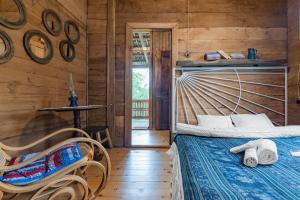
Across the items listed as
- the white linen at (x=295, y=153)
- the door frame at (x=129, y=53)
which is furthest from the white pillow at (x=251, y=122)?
the door frame at (x=129, y=53)

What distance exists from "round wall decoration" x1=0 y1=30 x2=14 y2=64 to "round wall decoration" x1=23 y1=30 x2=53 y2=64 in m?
0.21

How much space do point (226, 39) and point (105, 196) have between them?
120 inches

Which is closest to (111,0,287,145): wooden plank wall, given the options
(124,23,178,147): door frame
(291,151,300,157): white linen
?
(124,23,178,147): door frame

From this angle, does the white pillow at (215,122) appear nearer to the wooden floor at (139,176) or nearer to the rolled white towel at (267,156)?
the wooden floor at (139,176)

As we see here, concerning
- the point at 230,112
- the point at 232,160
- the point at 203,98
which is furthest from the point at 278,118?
the point at 232,160

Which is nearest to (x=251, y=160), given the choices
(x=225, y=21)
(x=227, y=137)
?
(x=227, y=137)

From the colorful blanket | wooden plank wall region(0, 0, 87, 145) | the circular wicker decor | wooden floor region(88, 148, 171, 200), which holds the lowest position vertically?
wooden floor region(88, 148, 171, 200)

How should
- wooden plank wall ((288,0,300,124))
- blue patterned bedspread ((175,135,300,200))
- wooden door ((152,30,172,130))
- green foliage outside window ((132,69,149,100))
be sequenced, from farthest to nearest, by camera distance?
green foliage outside window ((132,69,149,100))
wooden door ((152,30,172,130))
wooden plank wall ((288,0,300,124))
blue patterned bedspread ((175,135,300,200))

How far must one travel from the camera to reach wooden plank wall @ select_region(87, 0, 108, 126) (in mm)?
3865

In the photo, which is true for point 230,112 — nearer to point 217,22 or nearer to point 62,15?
point 217,22

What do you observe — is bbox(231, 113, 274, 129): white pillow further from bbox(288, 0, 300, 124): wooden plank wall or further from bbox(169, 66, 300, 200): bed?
bbox(288, 0, 300, 124): wooden plank wall

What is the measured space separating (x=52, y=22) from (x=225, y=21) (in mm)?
2672

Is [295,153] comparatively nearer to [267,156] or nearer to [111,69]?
[267,156]

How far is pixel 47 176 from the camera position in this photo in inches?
52.8
